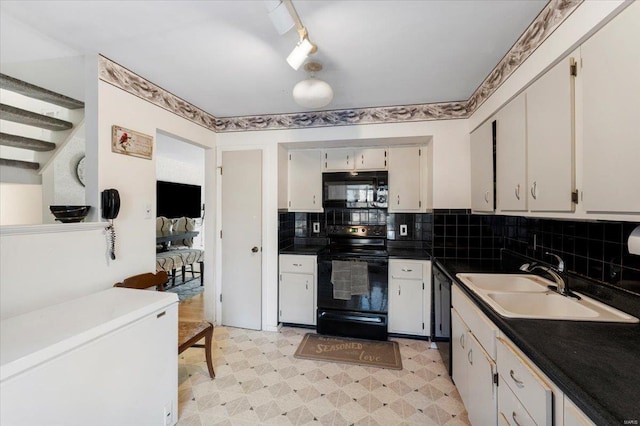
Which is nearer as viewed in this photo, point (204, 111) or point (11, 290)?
point (11, 290)

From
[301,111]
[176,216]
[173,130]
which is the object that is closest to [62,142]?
[173,130]

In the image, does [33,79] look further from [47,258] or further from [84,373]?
[84,373]

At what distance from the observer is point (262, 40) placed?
5.47 feet

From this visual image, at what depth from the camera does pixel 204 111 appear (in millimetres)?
2914

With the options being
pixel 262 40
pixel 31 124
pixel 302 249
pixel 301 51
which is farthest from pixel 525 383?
pixel 31 124

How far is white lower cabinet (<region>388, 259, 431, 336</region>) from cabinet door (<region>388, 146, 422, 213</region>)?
65 centimetres

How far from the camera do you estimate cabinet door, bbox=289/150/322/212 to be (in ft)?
10.7

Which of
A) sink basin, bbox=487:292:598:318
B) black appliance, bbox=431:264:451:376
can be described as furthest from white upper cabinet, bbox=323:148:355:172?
sink basin, bbox=487:292:598:318

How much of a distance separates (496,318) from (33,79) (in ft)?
11.7

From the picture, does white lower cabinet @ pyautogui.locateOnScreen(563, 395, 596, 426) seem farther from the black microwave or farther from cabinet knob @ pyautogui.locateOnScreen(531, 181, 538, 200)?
the black microwave

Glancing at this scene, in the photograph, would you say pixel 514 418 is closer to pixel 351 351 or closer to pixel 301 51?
pixel 351 351

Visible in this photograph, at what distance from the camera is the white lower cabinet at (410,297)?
2777mm

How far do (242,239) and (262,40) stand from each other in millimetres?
2079

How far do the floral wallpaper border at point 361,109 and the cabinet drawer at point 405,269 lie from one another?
4.89 ft
